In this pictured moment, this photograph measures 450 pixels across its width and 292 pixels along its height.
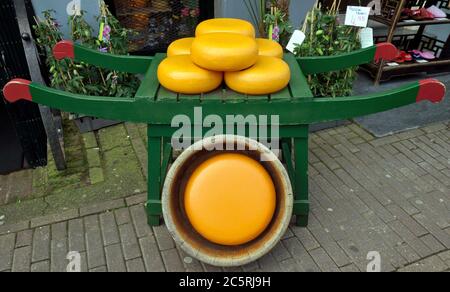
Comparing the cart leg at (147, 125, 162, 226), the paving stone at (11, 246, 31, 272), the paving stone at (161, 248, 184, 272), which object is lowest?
the paving stone at (11, 246, 31, 272)

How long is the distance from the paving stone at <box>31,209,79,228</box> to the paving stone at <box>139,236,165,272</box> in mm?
630

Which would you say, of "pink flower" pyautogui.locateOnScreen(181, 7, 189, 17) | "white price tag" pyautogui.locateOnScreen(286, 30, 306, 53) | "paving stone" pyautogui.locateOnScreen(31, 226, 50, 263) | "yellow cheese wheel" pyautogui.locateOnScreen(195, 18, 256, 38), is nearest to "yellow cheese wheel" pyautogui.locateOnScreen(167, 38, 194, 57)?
"yellow cheese wheel" pyautogui.locateOnScreen(195, 18, 256, 38)

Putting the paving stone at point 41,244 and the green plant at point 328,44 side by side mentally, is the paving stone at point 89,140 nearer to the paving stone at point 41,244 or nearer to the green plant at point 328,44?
the paving stone at point 41,244

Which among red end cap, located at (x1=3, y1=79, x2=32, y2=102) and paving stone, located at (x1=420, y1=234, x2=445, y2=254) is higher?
red end cap, located at (x1=3, y1=79, x2=32, y2=102)

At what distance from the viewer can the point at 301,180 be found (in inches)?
90.7

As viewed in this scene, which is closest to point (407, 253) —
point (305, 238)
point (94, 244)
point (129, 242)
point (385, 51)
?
point (305, 238)

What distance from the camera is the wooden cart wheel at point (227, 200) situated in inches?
77.2

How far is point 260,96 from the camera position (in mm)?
1994

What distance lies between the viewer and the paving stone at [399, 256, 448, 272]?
7.30 feet

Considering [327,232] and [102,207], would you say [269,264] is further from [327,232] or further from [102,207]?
[102,207]

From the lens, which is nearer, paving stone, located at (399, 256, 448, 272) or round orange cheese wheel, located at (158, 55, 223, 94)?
round orange cheese wheel, located at (158, 55, 223, 94)

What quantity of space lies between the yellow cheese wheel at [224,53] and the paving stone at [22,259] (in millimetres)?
1702

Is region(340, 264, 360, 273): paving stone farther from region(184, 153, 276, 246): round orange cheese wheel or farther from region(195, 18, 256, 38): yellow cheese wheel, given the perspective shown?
region(195, 18, 256, 38): yellow cheese wheel
